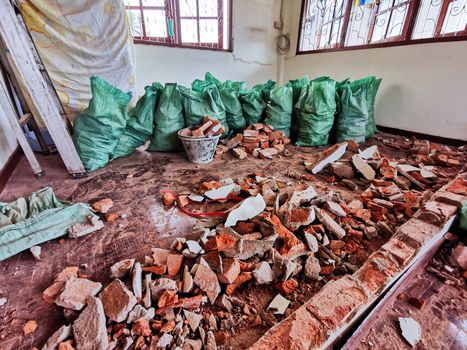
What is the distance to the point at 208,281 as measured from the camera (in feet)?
3.18

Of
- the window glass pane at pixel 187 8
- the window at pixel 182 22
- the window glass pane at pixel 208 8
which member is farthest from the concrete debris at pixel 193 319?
the window glass pane at pixel 208 8

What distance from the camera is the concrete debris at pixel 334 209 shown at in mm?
1374

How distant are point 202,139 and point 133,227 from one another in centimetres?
108

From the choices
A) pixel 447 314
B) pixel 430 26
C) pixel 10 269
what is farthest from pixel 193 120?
pixel 430 26

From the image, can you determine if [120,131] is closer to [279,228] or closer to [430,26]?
[279,228]

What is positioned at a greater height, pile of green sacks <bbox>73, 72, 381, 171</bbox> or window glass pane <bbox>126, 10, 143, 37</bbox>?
window glass pane <bbox>126, 10, 143, 37</bbox>

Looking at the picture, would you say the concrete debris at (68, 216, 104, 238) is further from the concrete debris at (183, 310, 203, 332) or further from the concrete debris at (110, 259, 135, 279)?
the concrete debris at (183, 310, 203, 332)

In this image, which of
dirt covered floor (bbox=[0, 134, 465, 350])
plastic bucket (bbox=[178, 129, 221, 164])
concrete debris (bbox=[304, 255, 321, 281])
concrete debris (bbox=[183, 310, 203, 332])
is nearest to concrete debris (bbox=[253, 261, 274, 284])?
dirt covered floor (bbox=[0, 134, 465, 350])

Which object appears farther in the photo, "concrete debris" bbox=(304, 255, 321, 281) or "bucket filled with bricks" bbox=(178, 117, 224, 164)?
"bucket filled with bricks" bbox=(178, 117, 224, 164)

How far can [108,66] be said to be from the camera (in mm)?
2605

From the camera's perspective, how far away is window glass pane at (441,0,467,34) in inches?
96.7

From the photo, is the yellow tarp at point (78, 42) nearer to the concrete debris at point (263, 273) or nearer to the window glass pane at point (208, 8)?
the window glass pane at point (208, 8)

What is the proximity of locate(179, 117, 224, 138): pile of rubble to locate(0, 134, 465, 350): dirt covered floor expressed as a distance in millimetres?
304

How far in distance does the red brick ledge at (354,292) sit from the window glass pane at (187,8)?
14.4ft
